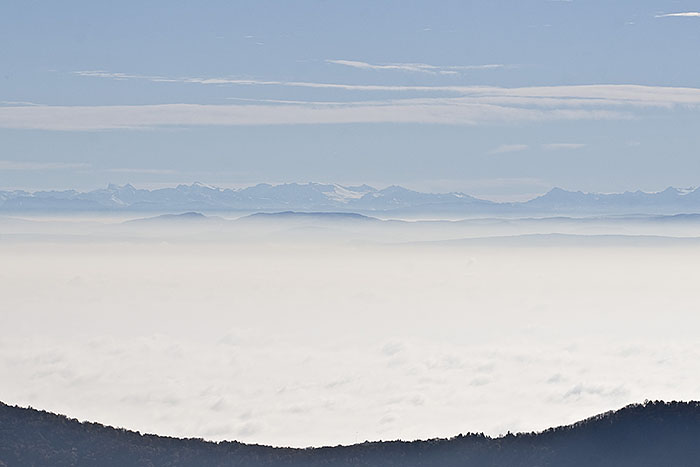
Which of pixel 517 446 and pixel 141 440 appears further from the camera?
pixel 141 440

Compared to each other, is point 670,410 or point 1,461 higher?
point 670,410

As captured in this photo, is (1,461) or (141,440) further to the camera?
(141,440)

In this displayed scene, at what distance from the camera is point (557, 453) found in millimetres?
171875

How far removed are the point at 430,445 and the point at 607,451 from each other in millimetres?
26794

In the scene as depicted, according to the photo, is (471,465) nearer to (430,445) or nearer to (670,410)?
(430,445)

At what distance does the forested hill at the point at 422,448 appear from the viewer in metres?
170

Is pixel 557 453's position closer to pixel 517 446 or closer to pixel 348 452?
pixel 517 446

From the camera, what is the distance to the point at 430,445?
180000 mm

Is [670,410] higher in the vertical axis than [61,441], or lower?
higher

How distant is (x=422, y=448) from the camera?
179 metres

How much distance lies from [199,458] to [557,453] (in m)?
53.9

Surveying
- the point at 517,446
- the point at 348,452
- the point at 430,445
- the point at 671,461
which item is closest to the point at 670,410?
the point at 671,461

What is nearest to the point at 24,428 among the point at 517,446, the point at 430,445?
the point at 430,445

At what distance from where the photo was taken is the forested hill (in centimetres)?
17050
